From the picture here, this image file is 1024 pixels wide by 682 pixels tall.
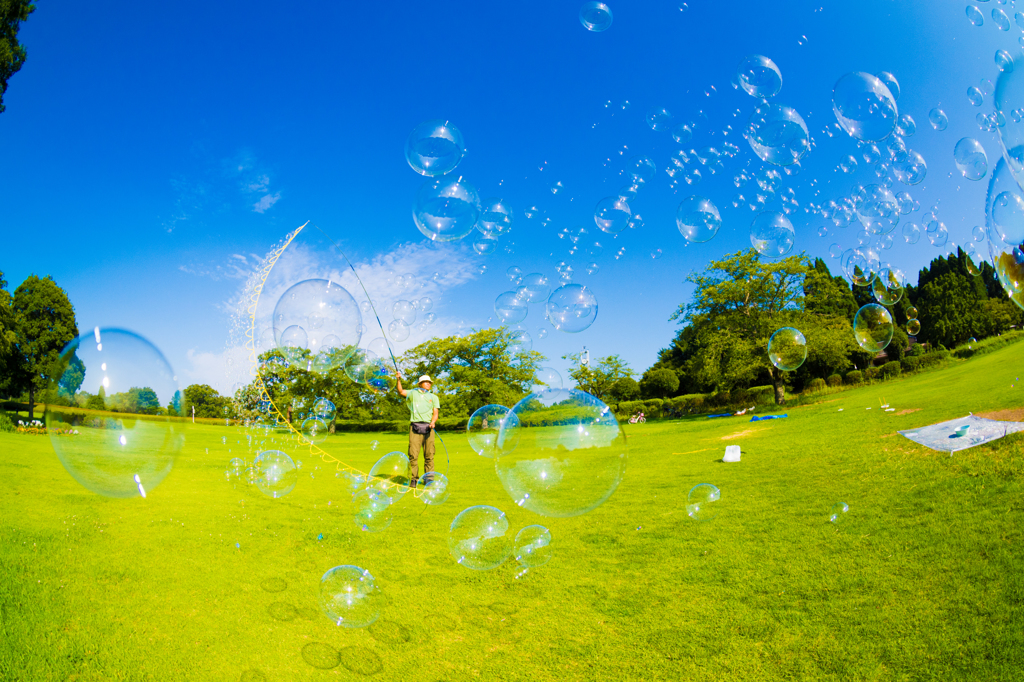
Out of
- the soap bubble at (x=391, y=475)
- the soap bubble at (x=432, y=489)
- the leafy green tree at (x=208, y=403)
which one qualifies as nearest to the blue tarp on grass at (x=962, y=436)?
the soap bubble at (x=432, y=489)

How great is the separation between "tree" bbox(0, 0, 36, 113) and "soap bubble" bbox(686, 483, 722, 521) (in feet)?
66.6

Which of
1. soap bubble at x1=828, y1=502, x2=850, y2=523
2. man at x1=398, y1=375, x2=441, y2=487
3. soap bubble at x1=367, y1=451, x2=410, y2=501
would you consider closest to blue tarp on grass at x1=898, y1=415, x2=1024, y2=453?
soap bubble at x1=828, y1=502, x2=850, y2=523

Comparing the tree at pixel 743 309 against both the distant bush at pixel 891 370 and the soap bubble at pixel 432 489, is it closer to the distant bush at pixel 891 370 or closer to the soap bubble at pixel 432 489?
the distant bush at pixel 891 370

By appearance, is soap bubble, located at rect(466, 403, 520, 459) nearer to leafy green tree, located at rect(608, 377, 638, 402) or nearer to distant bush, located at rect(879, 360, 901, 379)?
distant bush, located at rect(879, 360, 901, 379)

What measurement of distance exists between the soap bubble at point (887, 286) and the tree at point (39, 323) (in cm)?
2873

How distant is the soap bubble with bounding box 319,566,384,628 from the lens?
4188mm

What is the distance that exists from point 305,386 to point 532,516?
20.1 metres

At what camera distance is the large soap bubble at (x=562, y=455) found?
5.09 metres

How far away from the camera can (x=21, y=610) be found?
421 centimetres

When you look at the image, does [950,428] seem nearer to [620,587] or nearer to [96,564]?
[620,587]

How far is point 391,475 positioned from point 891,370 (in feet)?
106

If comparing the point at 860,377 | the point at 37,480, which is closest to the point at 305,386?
the point at 37,480

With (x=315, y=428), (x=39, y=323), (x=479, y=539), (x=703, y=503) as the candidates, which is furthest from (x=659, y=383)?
(x=39, y=323)

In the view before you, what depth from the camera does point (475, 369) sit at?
3347 cm
